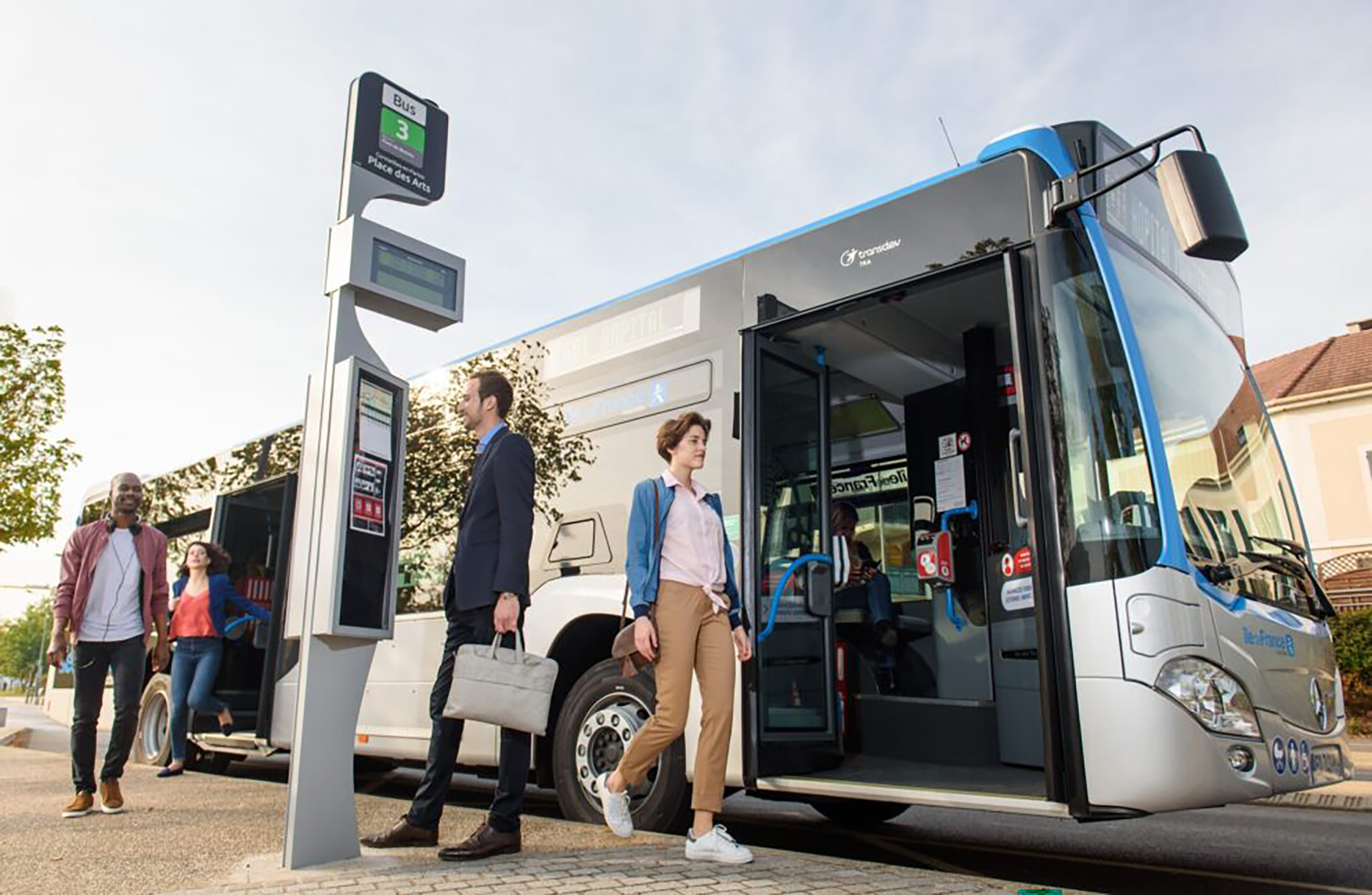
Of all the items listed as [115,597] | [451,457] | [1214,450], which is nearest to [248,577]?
[451,457]

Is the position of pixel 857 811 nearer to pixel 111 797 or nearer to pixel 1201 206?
pixel 111 797

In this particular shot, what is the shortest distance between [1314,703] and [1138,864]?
1648 mm

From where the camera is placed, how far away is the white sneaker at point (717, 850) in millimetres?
4039

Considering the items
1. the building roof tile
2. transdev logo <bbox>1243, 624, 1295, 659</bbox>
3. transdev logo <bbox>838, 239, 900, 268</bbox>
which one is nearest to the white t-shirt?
transdev logo <bbox>838, 239, 900, 268</bbox>

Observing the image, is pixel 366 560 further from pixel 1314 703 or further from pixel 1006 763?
pixel 1314 703

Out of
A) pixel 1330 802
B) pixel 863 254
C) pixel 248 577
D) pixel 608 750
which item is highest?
pixel 863 254

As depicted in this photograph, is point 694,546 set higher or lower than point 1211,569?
higher

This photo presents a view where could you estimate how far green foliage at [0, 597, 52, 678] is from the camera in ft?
248

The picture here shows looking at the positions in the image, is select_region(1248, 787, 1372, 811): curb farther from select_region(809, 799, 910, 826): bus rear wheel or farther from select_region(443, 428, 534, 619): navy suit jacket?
select_region(443, 428, 534, 619): navy suit jacket

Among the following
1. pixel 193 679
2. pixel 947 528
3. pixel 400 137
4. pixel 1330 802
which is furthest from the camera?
pixel 1330 802

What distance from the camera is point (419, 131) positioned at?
4668mm

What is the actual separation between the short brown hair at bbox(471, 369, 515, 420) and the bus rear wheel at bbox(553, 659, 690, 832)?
1622 millimetres

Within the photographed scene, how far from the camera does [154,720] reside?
9.66 meters

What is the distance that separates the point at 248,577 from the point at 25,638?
86591 mm
